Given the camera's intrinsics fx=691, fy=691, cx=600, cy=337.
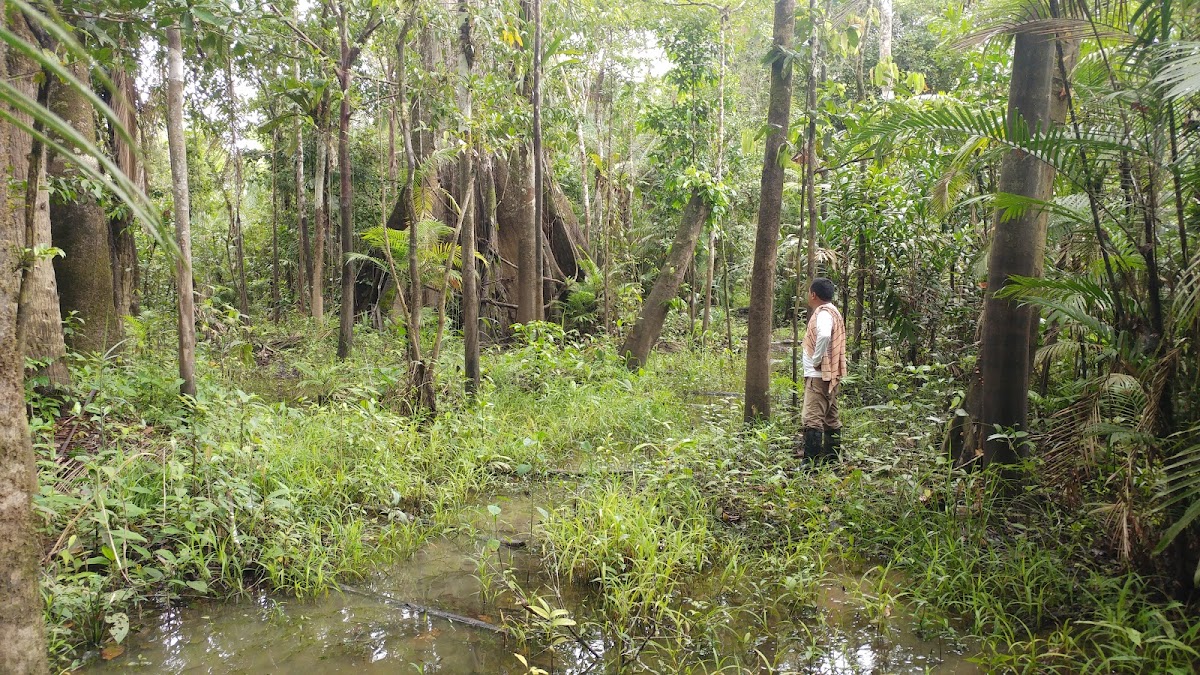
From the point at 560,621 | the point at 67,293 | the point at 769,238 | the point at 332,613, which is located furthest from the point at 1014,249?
the point at 67,293

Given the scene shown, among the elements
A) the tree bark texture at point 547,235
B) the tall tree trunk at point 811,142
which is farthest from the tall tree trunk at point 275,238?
the tall tree trunk at point 811,142

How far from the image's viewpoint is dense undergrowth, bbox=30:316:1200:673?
3484mm

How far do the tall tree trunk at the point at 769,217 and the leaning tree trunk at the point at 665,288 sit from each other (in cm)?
363

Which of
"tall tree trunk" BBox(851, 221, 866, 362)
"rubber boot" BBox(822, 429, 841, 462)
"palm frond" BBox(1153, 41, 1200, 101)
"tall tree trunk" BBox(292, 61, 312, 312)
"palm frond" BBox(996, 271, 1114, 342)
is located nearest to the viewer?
"palm frond" BBox(1153, 41, 1200, 101)

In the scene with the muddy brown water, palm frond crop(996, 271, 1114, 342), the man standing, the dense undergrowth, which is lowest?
the muddy brown water

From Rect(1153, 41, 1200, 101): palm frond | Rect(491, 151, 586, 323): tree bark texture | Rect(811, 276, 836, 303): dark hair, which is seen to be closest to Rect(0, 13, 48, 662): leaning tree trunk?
Rect(1153, 41, 1200, 101): palm frond

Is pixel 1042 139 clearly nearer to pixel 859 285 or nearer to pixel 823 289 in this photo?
pixel 823 289

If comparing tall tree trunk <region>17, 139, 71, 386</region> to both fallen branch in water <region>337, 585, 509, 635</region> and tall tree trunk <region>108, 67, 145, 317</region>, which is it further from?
fallen branch in water <region>337, 585, 509, 635</region>

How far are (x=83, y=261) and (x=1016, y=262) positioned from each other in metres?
7.98

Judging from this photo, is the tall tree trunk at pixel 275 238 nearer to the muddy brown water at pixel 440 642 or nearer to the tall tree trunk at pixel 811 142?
the tall tree trunk at pixel 811 142

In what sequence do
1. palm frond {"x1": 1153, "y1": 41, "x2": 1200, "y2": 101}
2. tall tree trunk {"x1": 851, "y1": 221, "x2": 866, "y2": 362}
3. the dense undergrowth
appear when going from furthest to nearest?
tall tree trunk {"x1": 851, "y1": 221, "x2": 866, "y2": 362} → the dense undergrowth → palm frond {"x1": 1153, "y1": 41, "x2": 1200, "y2": 101}

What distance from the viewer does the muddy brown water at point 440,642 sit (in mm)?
3301

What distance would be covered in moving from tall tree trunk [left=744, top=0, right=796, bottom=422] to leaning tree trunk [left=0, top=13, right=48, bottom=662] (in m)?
5.34

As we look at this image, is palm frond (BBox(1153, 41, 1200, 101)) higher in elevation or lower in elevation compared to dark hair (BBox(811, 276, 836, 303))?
higher
